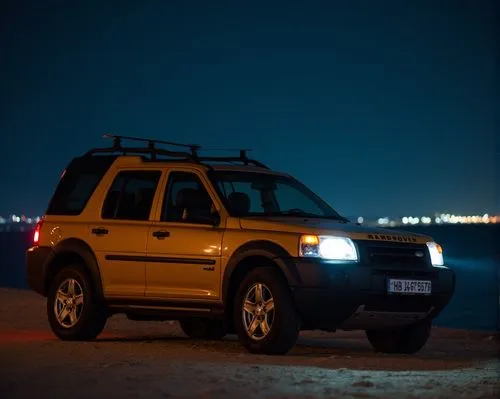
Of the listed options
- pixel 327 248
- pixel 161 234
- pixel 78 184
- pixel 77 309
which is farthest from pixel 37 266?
pixel 327 248

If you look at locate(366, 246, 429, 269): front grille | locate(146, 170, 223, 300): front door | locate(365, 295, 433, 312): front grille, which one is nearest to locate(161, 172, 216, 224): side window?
locate(146, 170, 223, 300): front door

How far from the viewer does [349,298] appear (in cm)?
1106

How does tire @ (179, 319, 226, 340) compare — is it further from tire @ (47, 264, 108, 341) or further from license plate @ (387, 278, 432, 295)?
license plate @ (387, 278, 432, 295)

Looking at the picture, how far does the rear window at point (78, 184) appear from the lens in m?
13.2

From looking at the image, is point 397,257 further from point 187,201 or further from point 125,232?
point 125,232

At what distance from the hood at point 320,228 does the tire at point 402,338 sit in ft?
3.09

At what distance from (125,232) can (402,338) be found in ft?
9.43

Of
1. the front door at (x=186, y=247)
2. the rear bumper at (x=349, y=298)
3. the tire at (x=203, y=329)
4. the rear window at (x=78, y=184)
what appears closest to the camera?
the rear bumper at (x=349, y=298)

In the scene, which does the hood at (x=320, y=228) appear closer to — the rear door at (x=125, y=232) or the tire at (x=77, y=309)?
the rear door at (x=125, y=232)

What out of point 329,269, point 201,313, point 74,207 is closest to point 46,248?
point 74,207

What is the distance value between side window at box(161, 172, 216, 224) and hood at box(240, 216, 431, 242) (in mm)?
468

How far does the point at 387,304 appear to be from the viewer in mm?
11359

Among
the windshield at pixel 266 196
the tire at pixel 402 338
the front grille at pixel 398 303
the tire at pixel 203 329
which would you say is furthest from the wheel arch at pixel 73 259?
the front grille at pixel 398 303

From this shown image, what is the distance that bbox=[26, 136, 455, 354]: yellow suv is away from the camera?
11.2 m
